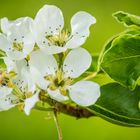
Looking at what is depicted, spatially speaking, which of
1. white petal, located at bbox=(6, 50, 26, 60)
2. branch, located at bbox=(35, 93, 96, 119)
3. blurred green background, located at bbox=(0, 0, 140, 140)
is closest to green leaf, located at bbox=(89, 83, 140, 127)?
branch, located at bbox=(35, 93, 96, 119)

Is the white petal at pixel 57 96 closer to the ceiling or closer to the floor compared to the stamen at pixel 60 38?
closer to the floor

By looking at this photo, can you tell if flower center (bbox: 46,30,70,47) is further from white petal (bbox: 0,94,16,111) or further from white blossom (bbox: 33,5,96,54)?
white petal (bbox: 0,94,16,111)

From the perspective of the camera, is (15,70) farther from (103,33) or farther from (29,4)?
(29,4)

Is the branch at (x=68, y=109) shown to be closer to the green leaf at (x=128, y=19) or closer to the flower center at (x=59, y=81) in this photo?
the flower center at (x=59, y=81)

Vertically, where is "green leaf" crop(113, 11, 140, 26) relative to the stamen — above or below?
above

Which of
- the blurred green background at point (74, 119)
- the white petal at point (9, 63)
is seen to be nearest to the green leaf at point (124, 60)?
the white petal at point (9, 63)

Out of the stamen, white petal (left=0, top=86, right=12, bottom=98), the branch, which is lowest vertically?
the branch

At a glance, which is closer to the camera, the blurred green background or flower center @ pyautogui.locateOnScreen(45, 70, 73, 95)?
flower center @ pyautogui.locateOnScreen(45, 70, 73, 95)
